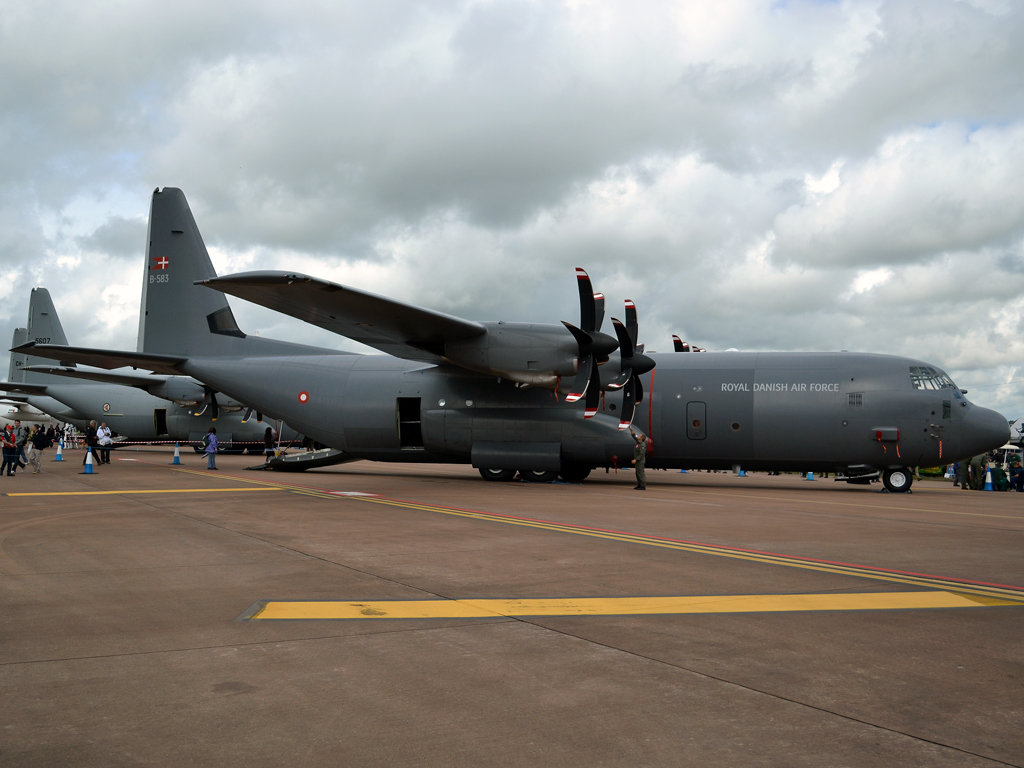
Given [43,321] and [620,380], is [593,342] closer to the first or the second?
[620,380]

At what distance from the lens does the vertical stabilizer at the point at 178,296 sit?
2425 centimetres

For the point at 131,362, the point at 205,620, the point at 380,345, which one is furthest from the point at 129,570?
the point at 131,362

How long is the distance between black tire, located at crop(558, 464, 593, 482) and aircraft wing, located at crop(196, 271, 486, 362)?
494 centimetres

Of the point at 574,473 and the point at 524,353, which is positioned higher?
the point at 524,353

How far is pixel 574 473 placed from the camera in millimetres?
21797

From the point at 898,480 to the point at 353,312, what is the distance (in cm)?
1464

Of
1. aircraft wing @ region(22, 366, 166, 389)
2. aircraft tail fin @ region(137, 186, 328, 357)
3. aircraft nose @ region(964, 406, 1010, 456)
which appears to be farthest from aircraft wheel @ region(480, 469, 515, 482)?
Answer: aircraft wing @ region(22, 366, 166, 389)

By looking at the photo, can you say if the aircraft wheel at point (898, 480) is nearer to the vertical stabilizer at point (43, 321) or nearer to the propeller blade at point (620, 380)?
the propeller blade at point (620, 380)

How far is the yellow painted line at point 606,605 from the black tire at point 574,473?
14.8m

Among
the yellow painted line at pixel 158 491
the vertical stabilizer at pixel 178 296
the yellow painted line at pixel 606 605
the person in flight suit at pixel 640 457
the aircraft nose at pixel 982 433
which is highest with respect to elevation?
the vertical stabilizer at pixel 178 296

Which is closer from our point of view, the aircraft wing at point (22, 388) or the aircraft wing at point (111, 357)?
the aircraft wing at point (111, 357)

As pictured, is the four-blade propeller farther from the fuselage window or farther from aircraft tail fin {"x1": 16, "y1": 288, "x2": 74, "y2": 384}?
aircraft tail fin {"x1": 16, "y1": 288, "x2": 74, "y2": 384}

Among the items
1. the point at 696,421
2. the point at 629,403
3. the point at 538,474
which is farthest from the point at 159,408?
the point at 696,421

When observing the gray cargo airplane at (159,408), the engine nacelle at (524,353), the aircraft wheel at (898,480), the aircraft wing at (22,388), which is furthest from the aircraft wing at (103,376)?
the aircraft wheel at (898,480)
